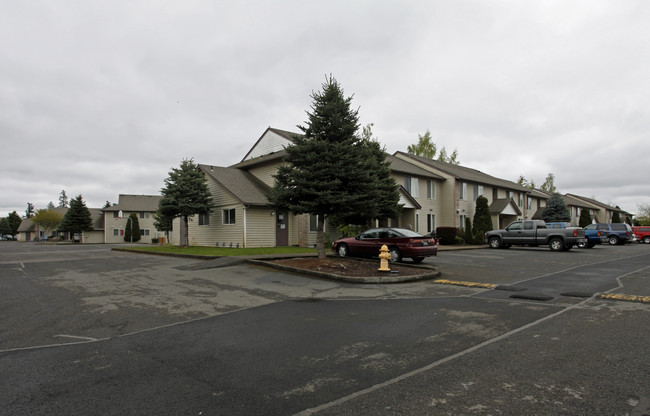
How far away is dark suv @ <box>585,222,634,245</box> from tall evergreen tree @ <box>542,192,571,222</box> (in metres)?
12.3

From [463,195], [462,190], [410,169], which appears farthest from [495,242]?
[462,190]

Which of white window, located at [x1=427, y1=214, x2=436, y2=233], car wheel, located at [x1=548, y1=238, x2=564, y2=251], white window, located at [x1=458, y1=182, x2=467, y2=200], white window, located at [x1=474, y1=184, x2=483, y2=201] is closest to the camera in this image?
car wheel, located at [x1=548, y1=238, x2=564, y2=251]

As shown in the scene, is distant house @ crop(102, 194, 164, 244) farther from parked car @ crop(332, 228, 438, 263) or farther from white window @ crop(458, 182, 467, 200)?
parked car @ crop(332, 228, 438, 263)

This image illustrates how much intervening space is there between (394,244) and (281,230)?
37.0 ft

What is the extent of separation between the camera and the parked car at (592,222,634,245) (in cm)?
3127

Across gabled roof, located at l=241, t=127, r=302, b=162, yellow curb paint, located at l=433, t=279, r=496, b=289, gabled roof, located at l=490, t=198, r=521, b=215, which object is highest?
gabled roof, located at l=241, t=127, r=302, b=162

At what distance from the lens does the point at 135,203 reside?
64938 mm

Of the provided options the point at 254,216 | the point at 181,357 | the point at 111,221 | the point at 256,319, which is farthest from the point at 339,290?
the point at 111,221

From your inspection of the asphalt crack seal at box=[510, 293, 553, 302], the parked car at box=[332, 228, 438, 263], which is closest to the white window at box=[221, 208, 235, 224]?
the parked car at box=[332, 228, 438, 263]

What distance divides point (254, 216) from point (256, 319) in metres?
17.3

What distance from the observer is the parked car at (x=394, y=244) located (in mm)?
15062

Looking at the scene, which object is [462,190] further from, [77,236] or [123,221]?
[77,236]

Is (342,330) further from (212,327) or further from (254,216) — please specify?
(254,216)

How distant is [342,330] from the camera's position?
6027 mm
